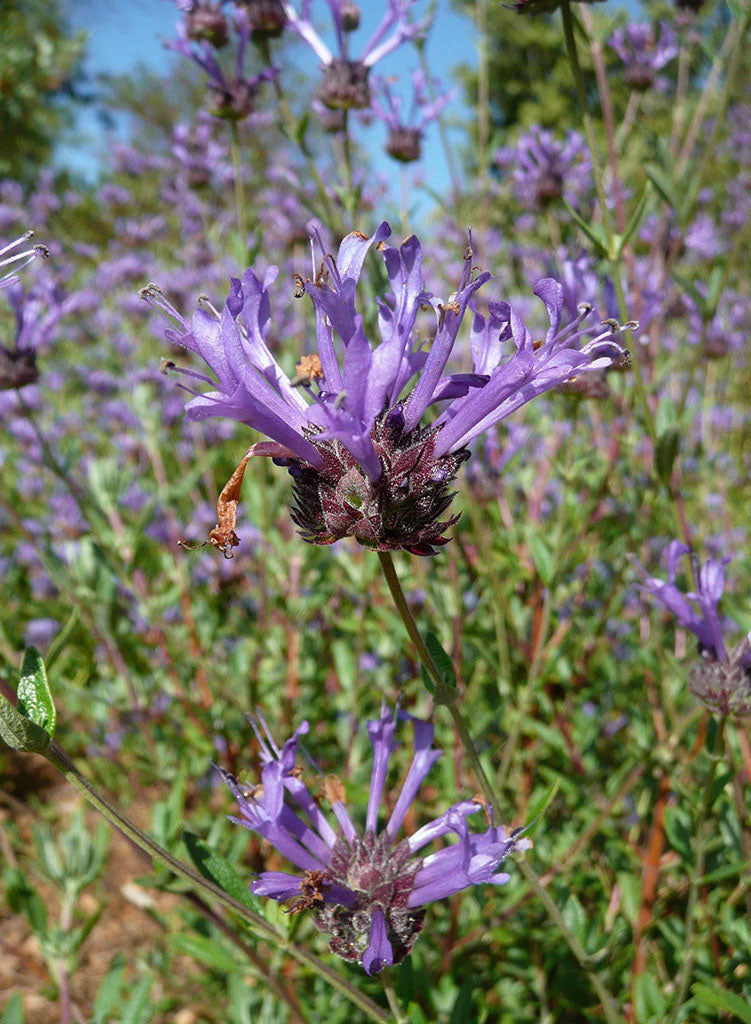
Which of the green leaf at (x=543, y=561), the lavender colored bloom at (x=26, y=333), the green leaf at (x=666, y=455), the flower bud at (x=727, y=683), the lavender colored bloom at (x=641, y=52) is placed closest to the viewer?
the flower bud at (x=727, y=683)

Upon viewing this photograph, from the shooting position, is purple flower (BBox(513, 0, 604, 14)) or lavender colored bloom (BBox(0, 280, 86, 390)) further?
lavender colored bloom (BBox(0, 280, 86, 390))

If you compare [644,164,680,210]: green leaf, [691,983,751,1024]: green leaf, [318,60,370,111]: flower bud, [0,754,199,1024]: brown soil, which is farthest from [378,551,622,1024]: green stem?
[318,60,370,111]: flower bud

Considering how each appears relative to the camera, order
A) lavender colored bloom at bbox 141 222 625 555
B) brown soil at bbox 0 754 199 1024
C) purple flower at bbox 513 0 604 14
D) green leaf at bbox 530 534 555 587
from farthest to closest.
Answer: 1. brown soil at bbox 0 754 199 1024
2. green leaf at bbox 530 534 555 587
3. purple flower at bbox 513 0 604 14
4. lavender colored bloom at bbox 141 222 625 555

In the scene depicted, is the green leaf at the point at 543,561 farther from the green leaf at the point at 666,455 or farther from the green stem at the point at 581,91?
the green stem at the point at 581,91

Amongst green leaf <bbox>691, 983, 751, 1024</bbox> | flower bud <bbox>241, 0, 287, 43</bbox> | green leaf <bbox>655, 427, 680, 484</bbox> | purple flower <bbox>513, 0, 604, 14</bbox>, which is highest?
flower bud <bbox>241, 0, 287, 43</bbox>

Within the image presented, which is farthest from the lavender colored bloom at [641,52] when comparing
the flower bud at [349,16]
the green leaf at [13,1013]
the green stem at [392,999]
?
the green leaf at [13,1013]

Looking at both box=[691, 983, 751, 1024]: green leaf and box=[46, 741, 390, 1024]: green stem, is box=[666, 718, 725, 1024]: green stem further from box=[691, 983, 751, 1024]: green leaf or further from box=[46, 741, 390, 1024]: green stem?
box=[46, 741, 390, 1024]: green stem
